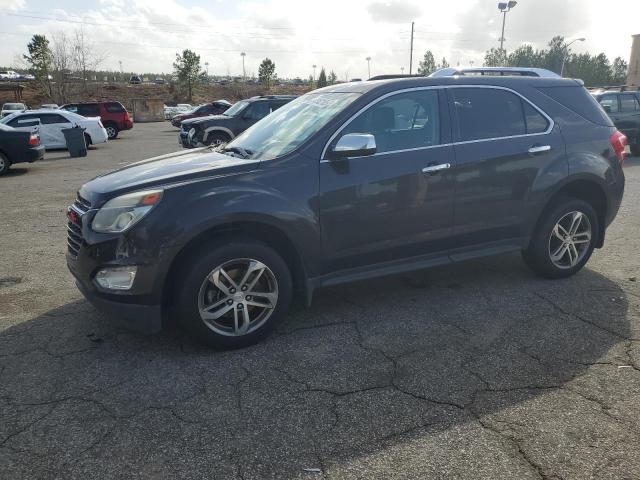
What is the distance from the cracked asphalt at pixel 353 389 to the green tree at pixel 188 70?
58332 mm

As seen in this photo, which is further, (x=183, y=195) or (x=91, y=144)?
(x=91, y=144)

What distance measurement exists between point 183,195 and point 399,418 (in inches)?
76.9

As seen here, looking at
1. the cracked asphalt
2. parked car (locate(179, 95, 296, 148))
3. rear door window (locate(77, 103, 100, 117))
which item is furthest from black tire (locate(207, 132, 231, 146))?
rear door window (locate(77, 103, 100, 117))

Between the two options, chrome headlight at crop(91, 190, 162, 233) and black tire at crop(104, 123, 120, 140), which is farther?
black tire at crop(104, 123, 120, 140)

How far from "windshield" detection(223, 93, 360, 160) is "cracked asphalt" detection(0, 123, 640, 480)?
1.39 m

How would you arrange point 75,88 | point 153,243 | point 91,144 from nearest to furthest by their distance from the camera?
point 153,243 → point 91,144 → point 75,88

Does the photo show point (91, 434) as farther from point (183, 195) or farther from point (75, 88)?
point (75, 88)

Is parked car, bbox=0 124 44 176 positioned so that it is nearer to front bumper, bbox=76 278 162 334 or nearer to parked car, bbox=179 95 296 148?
parked car, bbox=179 95 296 148

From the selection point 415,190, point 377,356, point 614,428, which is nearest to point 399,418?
point 377,356

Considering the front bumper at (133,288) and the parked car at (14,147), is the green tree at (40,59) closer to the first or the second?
the parked car at (14,147)

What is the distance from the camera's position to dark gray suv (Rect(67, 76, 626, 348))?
3.46 metres

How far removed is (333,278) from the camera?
3988 mm

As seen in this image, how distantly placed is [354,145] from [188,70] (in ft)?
198

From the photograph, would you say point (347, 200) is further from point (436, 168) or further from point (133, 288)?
point (133, 288)
